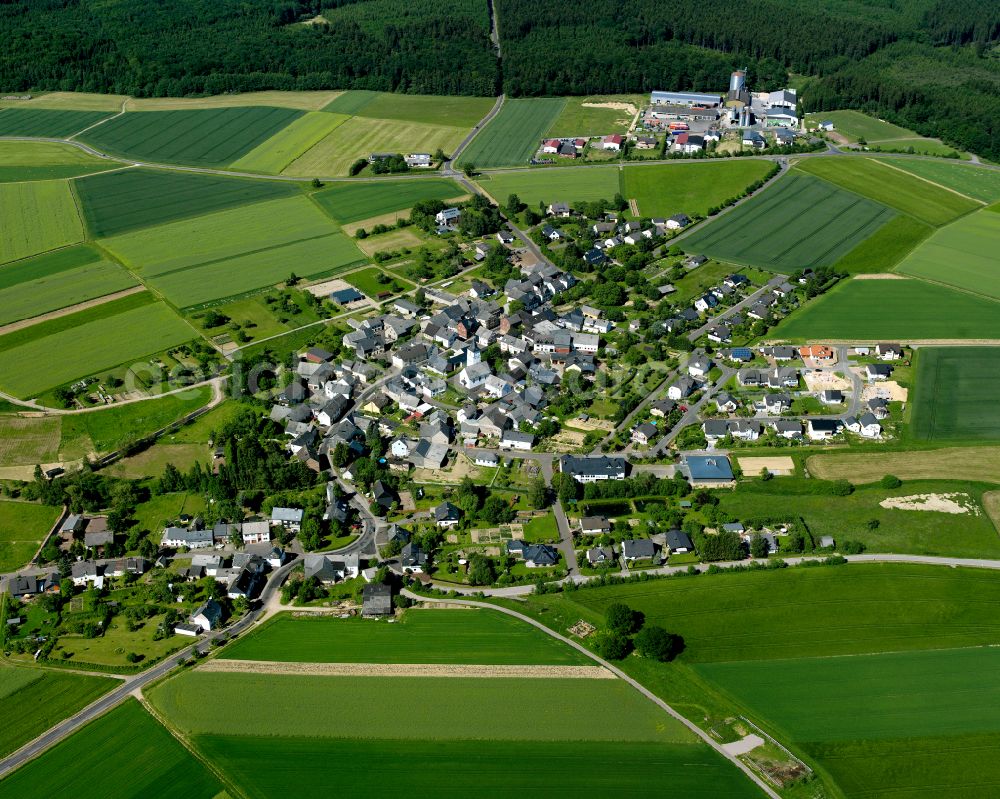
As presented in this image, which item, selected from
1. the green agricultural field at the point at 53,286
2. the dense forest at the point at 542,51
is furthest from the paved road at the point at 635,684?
the dense forest at the point at 542,51

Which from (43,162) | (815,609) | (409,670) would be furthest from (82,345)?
(815,609)

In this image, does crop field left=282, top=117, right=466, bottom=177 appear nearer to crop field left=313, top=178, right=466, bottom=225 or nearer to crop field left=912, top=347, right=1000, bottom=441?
crop field left=313, top=178, right=466, bottom=225

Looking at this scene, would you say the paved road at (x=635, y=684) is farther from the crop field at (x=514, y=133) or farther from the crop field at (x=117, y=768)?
the crop field at (x=514, y=133)

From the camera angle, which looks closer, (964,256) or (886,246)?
(964,256)

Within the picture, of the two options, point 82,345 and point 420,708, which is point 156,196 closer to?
point 82,345

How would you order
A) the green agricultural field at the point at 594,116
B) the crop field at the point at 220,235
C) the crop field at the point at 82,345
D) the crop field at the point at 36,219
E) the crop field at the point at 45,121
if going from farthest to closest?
1. the crop field at the point at 45,121
2. the green agricultural field at the point at 594,116
3. the crop field at the point at 36,219
4. the crop field at the point at 220,235
5. the crop field at the point at 82,345

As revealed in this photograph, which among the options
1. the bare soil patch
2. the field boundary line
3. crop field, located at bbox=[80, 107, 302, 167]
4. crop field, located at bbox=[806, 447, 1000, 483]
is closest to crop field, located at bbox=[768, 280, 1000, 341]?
crop field, located at bbox=[806, 447, 1000, 483]
